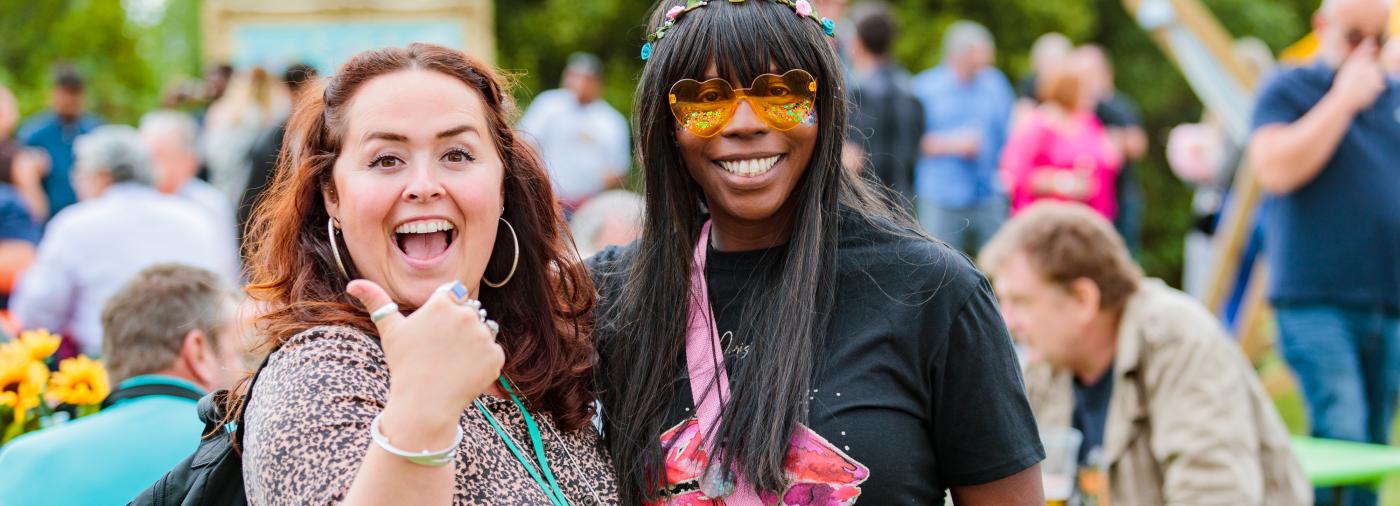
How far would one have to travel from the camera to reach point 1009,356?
8.43 ft

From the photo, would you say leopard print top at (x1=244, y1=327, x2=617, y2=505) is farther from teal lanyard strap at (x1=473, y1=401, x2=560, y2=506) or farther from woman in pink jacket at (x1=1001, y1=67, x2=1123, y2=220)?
woman in pink jacket at (x1=1001, y1=67, x2=1123, y2=220)

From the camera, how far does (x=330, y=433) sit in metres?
2.13

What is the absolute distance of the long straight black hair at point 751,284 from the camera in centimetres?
253

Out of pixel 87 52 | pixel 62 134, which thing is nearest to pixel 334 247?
pixel 62 134

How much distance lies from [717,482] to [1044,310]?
234cm

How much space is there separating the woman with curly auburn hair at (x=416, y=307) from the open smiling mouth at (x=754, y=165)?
0.40 meters

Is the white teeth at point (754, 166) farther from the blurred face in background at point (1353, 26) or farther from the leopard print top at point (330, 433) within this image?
the blurred face in background at point (1353, 26)

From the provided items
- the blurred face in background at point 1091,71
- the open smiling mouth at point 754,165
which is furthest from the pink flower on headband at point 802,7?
the blurred face in background at point 1091,71

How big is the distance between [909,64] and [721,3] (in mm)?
17541

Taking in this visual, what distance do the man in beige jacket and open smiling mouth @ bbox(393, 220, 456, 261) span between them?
2.57 meters

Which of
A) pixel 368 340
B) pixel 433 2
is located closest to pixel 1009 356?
pixel 368 340

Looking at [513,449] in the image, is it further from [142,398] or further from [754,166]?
[142,398]

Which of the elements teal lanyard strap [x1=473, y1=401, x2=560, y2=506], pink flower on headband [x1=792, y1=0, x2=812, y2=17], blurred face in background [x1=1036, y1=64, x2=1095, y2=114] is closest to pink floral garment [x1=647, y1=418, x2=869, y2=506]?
teal lanyard strap [x1=473, y1=401, x2=560, y2=506]

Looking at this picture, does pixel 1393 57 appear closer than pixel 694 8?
No
